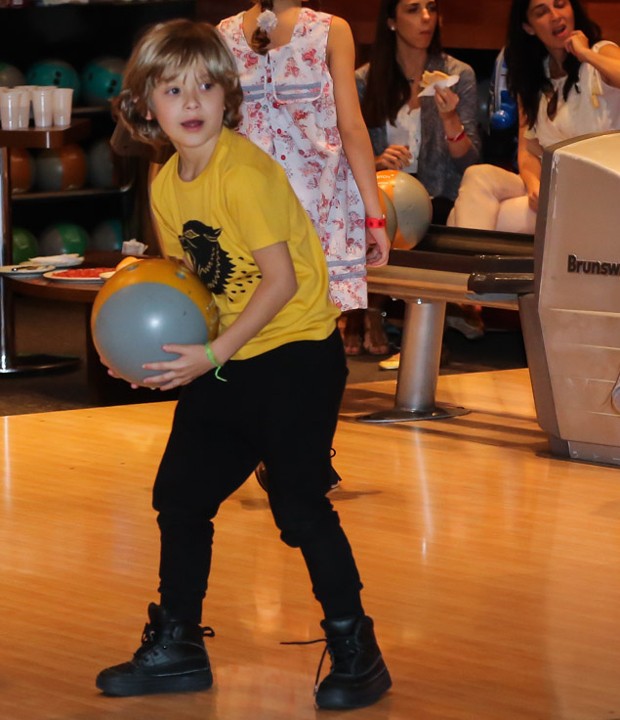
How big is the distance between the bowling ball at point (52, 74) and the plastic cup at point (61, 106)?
1378 millimetres

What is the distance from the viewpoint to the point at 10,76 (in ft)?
22.0

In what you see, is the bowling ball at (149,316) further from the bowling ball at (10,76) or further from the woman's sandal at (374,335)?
the bowling ball at (10,76)

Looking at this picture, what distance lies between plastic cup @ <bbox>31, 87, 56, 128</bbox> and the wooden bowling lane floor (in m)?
1.48

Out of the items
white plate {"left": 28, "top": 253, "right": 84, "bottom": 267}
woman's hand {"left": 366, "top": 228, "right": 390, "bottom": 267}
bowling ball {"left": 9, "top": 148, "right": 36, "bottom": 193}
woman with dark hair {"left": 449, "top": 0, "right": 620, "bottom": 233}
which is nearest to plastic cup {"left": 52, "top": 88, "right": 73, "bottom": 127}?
white plate {"left": 28, "top": 253, "right": 84, "bottom": 267}

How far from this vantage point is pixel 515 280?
12.8ft

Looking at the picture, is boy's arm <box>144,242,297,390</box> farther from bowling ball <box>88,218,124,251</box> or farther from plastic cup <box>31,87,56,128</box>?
bowling ball <box>88,218,124,251</box>

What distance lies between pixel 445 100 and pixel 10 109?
152cm

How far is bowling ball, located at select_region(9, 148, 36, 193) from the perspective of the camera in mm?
6672

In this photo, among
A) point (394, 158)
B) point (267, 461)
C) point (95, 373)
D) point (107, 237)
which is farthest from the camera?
point (107, 237)

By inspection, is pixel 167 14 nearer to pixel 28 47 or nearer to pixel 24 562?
pixel 28 47

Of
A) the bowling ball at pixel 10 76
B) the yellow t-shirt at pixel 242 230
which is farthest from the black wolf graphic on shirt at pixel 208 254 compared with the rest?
the bowling ball at pixel 10 76

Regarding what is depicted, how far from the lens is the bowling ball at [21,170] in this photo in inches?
263

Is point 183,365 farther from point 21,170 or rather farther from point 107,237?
point 107,237

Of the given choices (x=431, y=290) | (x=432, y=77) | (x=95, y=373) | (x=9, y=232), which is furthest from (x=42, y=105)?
(x=431, y=290)
